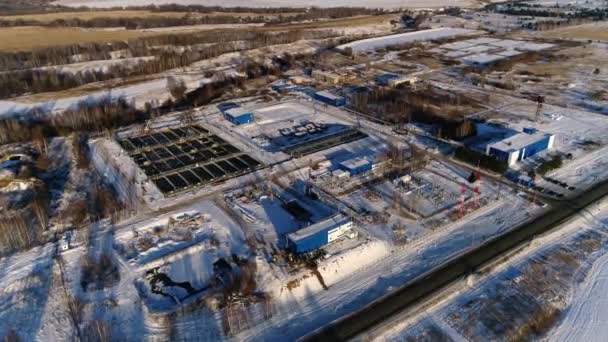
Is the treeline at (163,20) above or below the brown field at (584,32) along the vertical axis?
above

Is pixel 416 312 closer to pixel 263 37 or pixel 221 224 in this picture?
pixel 221 224

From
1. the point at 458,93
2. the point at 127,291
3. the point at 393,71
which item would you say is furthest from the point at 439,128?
the point at 127,291

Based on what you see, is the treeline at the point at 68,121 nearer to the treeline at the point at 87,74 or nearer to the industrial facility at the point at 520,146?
the treeline at the point at 87,74

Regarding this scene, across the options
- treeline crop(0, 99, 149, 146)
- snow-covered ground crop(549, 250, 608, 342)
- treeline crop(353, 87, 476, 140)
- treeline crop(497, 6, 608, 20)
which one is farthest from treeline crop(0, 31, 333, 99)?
treeline crop(497, 6, 608, 20)

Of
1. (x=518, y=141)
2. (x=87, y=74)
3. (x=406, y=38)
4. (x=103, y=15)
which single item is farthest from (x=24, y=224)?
(x=103, y=15)

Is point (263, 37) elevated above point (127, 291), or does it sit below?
above

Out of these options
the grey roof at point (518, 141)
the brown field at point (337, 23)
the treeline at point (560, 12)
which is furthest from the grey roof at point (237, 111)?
the treeline at point (560, 12)
